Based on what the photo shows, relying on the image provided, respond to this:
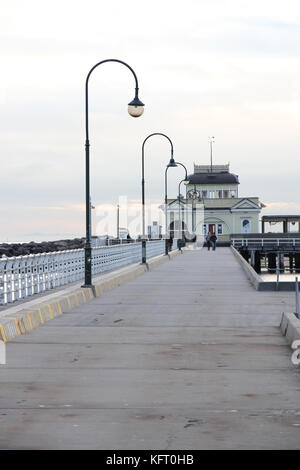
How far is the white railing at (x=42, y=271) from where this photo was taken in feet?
66.0

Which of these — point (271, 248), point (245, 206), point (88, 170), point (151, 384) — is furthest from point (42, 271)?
point (245, 206)

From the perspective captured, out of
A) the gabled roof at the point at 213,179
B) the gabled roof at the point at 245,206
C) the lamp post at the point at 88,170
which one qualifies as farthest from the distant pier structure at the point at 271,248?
the lamp post at the point at 88,170

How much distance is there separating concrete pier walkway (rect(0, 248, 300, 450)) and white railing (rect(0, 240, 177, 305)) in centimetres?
189

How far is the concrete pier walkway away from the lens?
7.64 meters

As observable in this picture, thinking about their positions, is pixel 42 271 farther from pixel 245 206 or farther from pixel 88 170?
pixel 245 206

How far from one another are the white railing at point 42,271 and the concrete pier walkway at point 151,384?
74.6 inches

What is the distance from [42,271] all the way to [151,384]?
14.2m

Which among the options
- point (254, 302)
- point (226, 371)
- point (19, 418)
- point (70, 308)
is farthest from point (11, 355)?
point (254, 302)

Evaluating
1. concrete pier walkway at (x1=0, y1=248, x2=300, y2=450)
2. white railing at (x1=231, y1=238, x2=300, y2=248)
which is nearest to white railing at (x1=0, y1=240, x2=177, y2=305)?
concrete pier walkway at (x1=0, y1=248, x2=300, y2=450)

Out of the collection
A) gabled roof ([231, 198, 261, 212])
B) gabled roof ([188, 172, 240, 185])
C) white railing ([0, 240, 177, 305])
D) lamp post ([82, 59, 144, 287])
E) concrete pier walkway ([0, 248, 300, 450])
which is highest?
gabled roof ([188, 172, 240, 185])

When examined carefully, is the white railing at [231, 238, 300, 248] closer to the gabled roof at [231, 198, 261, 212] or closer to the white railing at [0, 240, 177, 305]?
the gabled roof at [231, 198, 261, 212]

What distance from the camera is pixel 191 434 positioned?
7.64m
